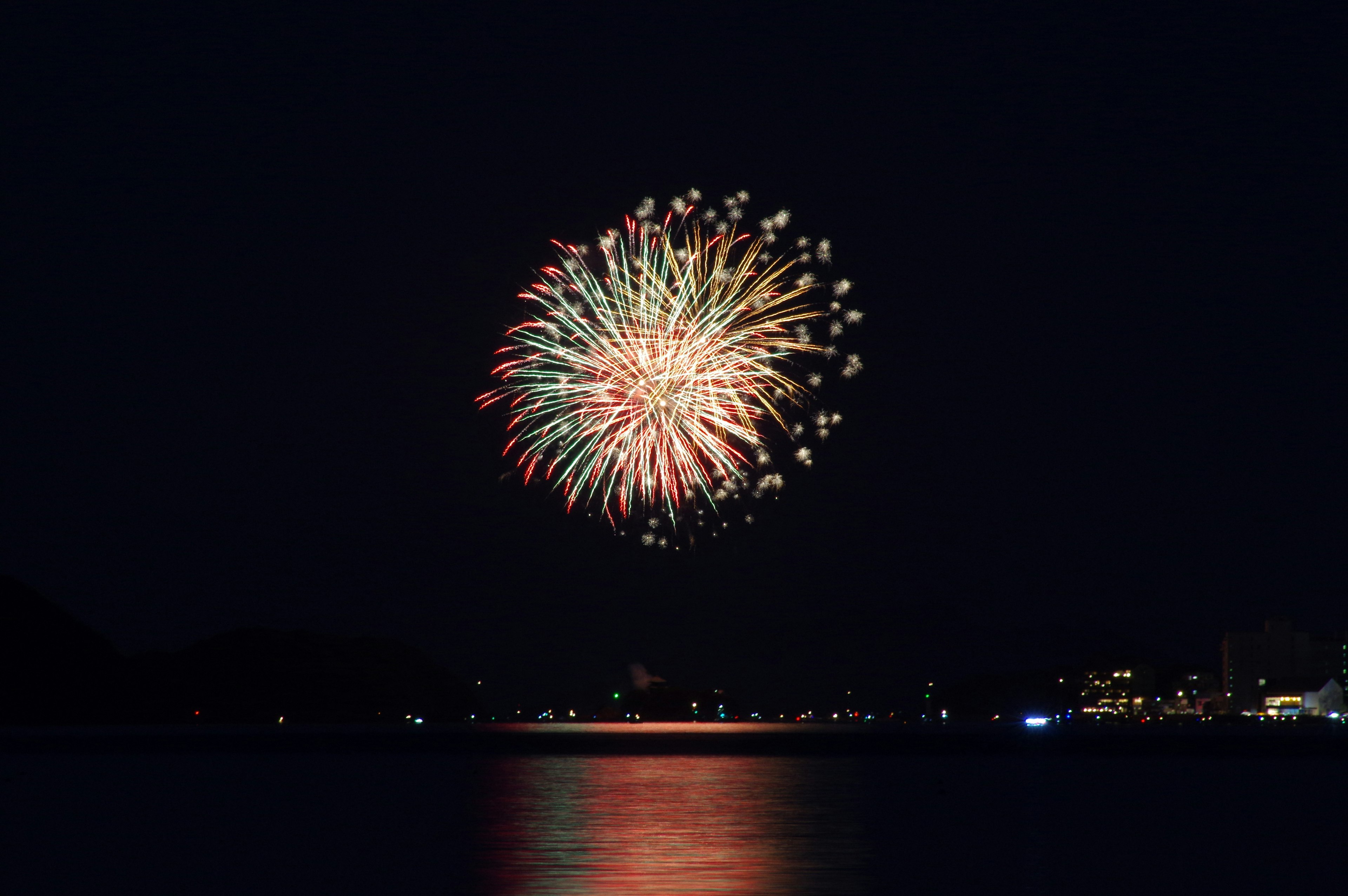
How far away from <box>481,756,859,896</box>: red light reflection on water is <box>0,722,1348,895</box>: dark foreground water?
16 cm

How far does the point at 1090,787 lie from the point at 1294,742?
106219mm

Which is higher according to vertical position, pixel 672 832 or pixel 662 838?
pixel 672 832

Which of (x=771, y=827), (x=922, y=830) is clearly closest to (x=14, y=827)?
(x=771, y=827)

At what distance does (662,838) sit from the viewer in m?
45.2

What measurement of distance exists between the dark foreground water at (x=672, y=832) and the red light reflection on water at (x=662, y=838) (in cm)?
16

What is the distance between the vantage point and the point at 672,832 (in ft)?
156

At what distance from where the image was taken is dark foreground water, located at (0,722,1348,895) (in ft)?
114

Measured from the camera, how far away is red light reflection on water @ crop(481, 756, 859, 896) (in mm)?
33625

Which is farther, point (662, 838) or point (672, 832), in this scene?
point (672, 832)

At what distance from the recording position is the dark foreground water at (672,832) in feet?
114

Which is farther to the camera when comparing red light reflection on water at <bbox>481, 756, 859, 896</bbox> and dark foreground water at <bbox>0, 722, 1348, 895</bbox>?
dark foreground water at <bbox>0, 722, 1348, 895</bbox>

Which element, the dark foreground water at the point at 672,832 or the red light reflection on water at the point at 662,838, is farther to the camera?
the dark foreground water at the point at 672,832

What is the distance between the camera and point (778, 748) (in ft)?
538

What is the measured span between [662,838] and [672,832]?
2.53 meters
